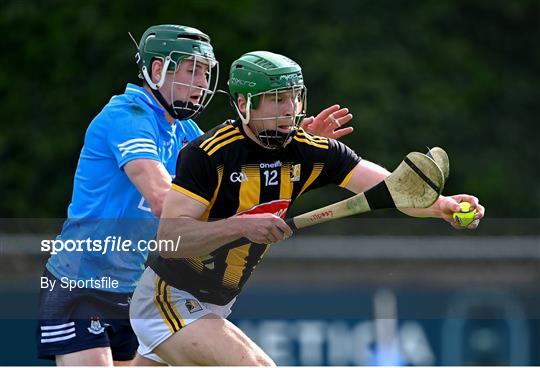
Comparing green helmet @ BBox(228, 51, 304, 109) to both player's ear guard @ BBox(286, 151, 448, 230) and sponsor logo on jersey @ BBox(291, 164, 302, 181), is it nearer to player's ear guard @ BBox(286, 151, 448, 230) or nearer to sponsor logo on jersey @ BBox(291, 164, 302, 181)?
sponsor logo on jersey @ BBox(291, 164, 302, 181)

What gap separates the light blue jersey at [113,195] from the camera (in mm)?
4875

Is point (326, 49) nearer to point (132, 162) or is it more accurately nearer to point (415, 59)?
point (415, 59)

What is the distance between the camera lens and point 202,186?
4430 millimetres

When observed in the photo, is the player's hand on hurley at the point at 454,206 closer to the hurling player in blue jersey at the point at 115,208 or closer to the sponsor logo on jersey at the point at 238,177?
the sponsor logo on jersey at the point at 238,177

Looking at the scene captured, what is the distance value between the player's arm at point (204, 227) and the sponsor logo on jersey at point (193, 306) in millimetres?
233

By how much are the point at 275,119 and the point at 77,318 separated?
46.1 inches

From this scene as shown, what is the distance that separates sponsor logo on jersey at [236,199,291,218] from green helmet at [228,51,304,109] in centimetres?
35

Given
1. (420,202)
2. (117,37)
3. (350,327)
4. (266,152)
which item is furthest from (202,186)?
(117,37)

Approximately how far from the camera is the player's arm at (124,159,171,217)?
464 cm

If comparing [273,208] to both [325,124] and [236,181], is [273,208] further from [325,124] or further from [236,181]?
[325,124]

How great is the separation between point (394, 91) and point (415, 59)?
0.50 metres

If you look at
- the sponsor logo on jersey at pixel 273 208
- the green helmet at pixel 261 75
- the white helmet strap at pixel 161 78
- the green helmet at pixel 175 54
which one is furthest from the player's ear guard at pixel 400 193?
the white helmet strap at pixel 161 78

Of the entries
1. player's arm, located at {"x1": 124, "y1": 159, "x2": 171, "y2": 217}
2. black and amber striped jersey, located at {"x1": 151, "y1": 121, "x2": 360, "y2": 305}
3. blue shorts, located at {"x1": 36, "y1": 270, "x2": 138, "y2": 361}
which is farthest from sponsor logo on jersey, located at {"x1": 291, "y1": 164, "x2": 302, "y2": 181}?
blue shorts, located at {"x1": 36, "y1": 270, "x2": 138, "y2": 361}

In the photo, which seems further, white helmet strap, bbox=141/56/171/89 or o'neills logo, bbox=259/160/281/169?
white helmet strap, bbox=141/56/171/89
